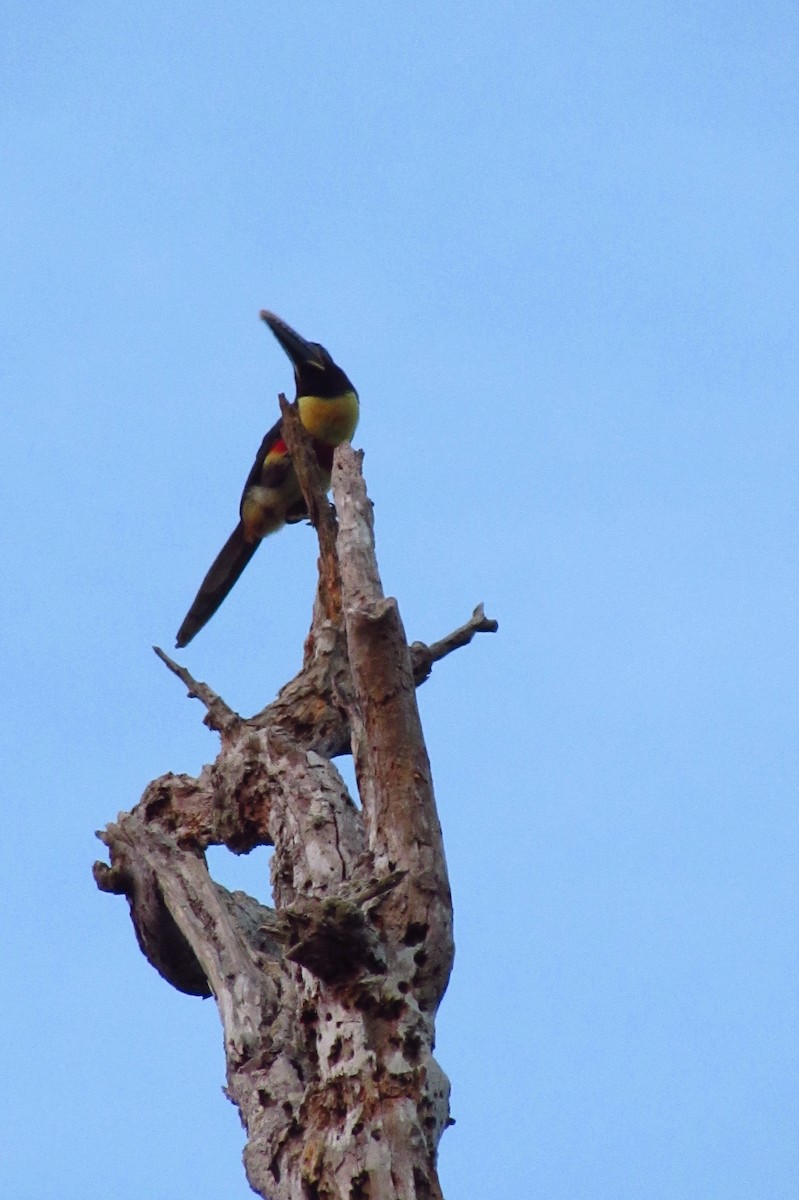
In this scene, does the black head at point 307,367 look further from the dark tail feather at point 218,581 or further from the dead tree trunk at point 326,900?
the dead tree trunk at point 326,900

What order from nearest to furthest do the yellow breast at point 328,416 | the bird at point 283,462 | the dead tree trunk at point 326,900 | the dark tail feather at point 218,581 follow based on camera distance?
the dead tree trunk at point 326,900 < the dark tail feather at point 218,581 < the bird at point 283,462 < the yellow breast at point 328,416

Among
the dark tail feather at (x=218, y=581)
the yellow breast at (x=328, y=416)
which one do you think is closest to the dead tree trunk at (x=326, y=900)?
the dark tail feather at (x=218, y=581)

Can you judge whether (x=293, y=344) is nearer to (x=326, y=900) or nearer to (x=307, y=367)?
(x=307, y=367)

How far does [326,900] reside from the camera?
130 inches

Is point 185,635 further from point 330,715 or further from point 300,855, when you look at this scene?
point 300,855

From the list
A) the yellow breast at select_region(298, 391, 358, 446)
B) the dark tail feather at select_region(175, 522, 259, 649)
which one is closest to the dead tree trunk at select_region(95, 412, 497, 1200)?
the dark tail feather at select_region(175, 522, 259, 649)

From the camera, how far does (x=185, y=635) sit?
709cm

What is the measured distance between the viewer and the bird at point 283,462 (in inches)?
291

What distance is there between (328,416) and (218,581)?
1.11 m

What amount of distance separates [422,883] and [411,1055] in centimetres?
44

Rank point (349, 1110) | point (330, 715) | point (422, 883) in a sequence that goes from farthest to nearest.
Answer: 1. point (330, 715)
2. point (422, 883)
3. point (349, 1110)

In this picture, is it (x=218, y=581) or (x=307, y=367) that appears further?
(x=307, y=367)

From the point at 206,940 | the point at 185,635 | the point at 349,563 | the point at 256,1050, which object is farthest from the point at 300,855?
the point at 185,635

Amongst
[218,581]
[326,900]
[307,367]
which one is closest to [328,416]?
[307,367]
